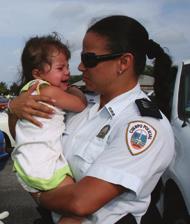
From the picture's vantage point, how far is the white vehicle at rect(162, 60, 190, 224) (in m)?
3.39

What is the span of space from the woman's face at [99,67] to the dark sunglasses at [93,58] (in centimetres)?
1

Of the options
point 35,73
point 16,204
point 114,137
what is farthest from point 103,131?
point 16,204

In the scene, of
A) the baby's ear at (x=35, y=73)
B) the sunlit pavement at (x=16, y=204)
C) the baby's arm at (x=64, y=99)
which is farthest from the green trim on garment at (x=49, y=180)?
the sunlit pavement at (x=16, y=204)

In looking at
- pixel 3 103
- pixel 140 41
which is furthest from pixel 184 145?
pixel 3 103

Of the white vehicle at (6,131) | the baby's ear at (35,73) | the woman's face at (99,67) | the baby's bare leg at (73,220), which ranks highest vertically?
the woman's face at (99,67)

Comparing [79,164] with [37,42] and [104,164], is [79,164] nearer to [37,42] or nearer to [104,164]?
[104,164]

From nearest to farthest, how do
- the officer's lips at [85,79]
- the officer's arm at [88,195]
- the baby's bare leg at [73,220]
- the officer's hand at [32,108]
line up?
the officer's arm at [88,195] < the baby's bare leg at [73,220] < the officer's lips at [85,79] < the officer's hand at [32,108]

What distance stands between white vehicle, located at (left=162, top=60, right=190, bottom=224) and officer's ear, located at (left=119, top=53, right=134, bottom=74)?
4.70 feet

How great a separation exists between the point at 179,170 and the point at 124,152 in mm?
1652

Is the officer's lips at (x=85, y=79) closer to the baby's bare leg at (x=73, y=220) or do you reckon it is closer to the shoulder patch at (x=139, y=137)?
the shoulder patch at (x=139, y=137)

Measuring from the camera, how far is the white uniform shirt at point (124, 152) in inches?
74.7

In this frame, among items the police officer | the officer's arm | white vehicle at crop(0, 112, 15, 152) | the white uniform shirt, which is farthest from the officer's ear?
white vehicle at crop(0, 112, 15, 152)

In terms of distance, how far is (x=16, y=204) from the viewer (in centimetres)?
646

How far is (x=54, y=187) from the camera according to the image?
A: 6.86 ft
